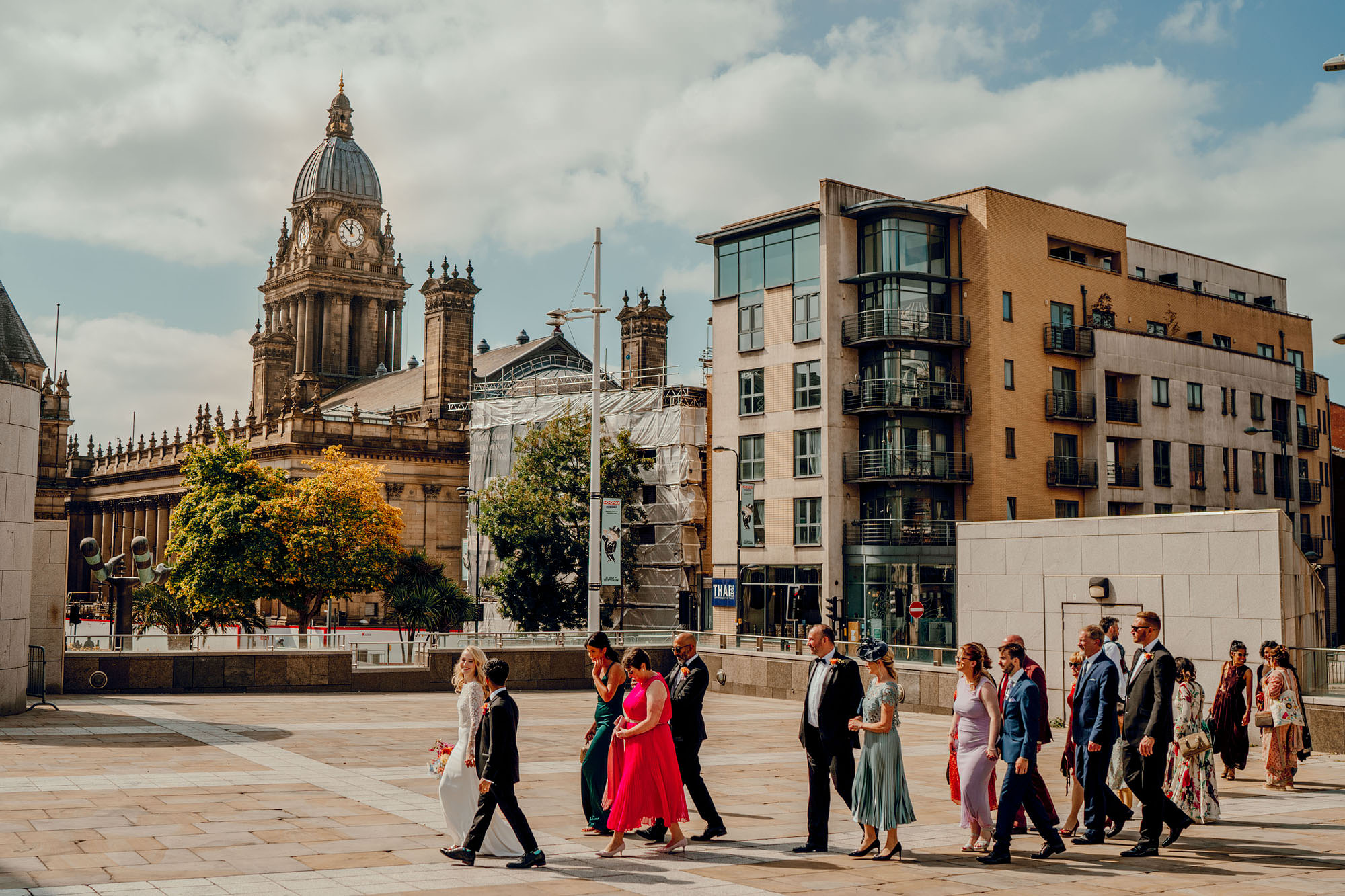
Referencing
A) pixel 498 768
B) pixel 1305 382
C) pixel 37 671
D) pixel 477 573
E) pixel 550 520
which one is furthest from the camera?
pixel 477 573

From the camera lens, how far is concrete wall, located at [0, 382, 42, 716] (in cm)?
2131

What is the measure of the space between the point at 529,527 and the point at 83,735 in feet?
115

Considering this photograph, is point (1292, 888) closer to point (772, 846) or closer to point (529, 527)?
point (772, 846)

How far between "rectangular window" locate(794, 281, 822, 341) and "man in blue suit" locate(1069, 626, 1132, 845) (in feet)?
112

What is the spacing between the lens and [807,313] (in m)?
46.2

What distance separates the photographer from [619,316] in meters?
82.1

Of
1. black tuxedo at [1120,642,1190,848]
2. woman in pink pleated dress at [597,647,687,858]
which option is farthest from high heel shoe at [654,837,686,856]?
black tuxedo at [1120,642,1190,848]

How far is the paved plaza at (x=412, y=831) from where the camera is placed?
988 cm

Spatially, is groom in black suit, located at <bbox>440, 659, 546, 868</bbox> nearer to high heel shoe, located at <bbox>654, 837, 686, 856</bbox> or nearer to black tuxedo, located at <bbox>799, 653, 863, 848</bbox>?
high heel shoe, located at <bbox>654, 837, 686, 856</bbox>

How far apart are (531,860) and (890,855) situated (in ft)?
9.91

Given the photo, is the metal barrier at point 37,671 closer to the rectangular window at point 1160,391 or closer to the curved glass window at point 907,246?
the curved glass window at point 907,246

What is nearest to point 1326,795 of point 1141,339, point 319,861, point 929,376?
point 319,861

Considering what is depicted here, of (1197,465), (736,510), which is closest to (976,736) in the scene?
(736,510)

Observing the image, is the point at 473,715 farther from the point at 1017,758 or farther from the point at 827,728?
the point at 1017,758
